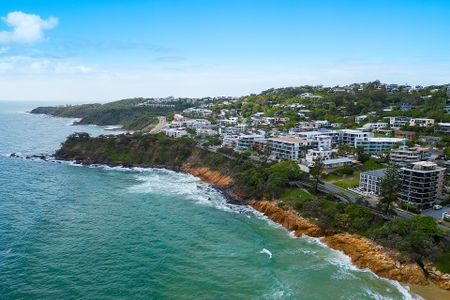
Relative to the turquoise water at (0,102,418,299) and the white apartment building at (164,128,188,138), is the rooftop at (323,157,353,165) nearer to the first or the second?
the turquoise water at (0,102,418,299)

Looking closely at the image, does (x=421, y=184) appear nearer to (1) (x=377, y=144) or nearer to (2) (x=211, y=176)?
(1) (x=377, y=144)

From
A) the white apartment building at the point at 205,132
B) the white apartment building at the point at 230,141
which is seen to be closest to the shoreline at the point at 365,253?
the white apartment building at the point at 230,141

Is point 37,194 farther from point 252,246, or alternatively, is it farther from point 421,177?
point 421,177

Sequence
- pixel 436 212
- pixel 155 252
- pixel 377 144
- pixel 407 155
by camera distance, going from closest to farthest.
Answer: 1. pixel 155 252
2. pixel 436 212
3. pixel 407 155
4. pixel 377 144

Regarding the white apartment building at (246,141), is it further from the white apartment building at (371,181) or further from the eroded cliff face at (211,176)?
the white apartment building at (371,181)

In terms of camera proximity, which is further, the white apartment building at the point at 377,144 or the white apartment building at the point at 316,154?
the white apartment building at the point at 377,144

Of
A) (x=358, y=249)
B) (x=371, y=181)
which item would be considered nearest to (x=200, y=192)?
(x=371, y=181)
